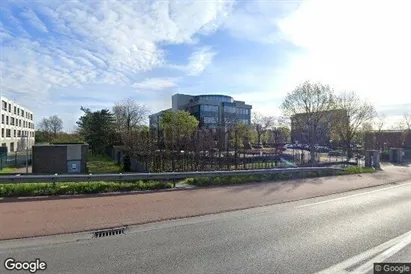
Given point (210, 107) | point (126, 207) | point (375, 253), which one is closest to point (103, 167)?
point (126, 207)

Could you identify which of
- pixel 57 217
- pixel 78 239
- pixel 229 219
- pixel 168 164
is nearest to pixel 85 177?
pixel 57 217

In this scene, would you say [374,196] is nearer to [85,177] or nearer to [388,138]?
[85,177]

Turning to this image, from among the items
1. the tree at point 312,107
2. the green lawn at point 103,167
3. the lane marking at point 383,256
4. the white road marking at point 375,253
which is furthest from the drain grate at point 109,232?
the tree at point 312,107

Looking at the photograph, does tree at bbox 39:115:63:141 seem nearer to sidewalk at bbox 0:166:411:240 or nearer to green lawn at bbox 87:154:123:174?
green lawn at bbox 87:154:123:174

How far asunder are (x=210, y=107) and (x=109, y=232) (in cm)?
A: 7841

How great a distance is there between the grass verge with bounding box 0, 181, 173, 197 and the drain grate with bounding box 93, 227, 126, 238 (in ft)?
13.2

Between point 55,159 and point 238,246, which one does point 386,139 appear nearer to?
point 55,159

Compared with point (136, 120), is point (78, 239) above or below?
below

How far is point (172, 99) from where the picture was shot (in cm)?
10106

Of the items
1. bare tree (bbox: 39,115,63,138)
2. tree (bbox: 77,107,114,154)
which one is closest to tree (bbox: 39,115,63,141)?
bare tree (bbox: 39,115,63,138)

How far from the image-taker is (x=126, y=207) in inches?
338

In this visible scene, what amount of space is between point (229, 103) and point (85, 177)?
78662 millimetres

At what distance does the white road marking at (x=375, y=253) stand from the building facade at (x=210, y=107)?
6953 centimetres

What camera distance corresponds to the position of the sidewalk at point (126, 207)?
6805 millimetres
